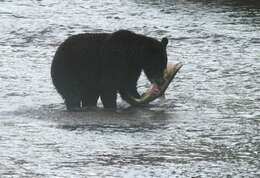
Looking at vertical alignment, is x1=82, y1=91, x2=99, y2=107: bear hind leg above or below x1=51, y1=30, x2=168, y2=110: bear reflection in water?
below

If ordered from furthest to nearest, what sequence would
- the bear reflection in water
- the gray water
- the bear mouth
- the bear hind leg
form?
the bear mouth → the bear hind leg → the bear reflection in water → the gray water

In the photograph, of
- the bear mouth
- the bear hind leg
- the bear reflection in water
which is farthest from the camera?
the bear mouth

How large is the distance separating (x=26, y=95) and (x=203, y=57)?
344cm

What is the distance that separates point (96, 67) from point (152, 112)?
780mm

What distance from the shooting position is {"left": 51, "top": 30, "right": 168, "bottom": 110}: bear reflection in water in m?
10.1

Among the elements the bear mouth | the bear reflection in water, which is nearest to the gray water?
the bear mouth

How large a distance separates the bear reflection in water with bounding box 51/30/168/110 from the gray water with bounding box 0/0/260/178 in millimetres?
219

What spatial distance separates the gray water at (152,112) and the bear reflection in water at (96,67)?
0.22 meters

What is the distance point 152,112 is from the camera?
10.2 metres

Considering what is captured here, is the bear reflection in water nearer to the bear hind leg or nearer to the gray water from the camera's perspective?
the bear hind leg

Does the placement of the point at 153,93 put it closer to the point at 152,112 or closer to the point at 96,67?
the point at 152,112

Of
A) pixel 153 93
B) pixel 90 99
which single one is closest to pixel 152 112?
pixel 153 93

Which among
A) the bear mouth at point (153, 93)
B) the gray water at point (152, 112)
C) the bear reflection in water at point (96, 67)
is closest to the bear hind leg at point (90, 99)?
the bear reflection in water at point (96, 67)

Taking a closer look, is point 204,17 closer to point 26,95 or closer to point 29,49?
point 29,49
